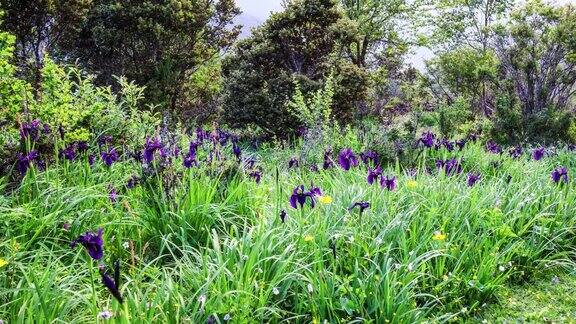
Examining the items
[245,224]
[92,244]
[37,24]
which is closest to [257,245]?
[245,224]

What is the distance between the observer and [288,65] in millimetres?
12492

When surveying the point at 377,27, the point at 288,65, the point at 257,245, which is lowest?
the point at 257,245

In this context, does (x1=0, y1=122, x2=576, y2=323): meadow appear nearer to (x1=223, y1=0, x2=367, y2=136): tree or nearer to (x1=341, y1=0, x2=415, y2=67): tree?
(x1=223, y1=0, x2=367, y2=136): tree

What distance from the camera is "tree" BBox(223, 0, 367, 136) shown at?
11883mm

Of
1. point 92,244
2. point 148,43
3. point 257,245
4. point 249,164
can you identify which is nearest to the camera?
point 92,244

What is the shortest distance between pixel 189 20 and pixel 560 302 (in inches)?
488

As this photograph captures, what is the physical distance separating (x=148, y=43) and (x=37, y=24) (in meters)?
2.99

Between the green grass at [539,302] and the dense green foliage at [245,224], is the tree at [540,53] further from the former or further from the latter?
the green grass at [539,302]

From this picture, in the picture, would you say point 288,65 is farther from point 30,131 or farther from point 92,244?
point 92,244

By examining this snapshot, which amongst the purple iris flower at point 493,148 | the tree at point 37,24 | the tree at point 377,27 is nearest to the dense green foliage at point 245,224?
the purple iris flower at point 493,148

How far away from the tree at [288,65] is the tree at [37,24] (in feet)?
14.4

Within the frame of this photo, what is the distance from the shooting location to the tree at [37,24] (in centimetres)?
1055

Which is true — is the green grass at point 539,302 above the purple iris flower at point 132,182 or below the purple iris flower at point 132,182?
below

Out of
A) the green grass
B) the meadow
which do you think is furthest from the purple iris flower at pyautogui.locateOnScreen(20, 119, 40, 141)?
the green grass
